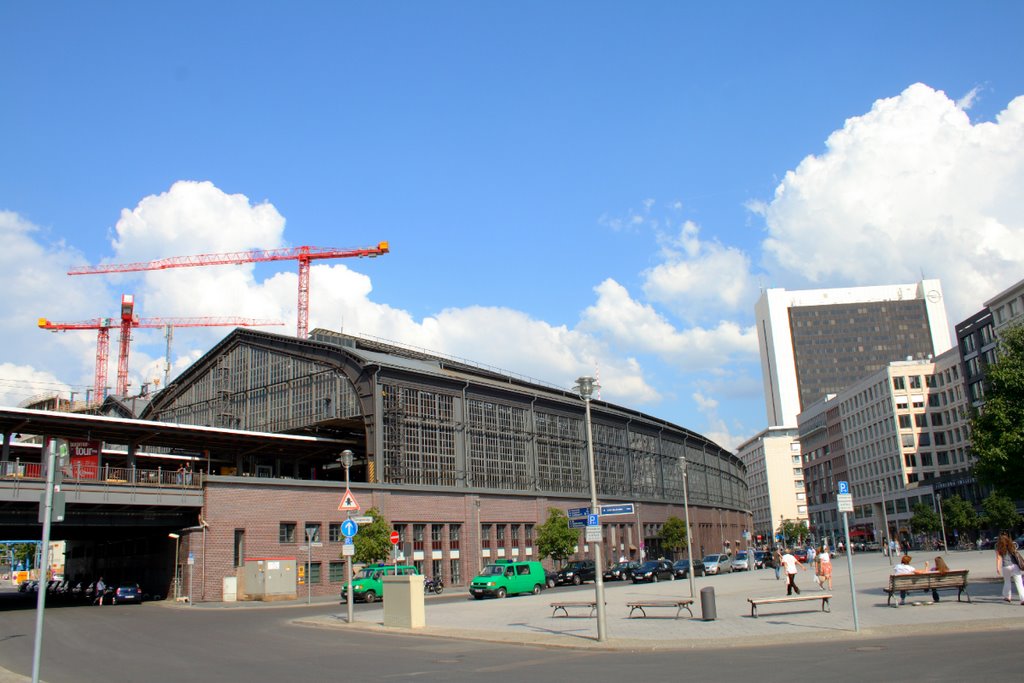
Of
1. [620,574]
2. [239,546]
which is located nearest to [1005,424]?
[620,574]

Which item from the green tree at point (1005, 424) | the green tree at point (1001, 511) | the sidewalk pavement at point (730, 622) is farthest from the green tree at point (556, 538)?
the green tree at point (1001, 511)

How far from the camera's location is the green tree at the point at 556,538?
6631 centimetres

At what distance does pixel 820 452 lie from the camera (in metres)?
151

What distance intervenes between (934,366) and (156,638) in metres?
117

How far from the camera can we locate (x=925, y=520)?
95.4 meters

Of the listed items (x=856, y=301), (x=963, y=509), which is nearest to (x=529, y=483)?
(x=963, y=509)

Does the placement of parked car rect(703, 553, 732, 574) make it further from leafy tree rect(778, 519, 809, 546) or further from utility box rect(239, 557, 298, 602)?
leafy tree rect(778, 519, 809, 546)

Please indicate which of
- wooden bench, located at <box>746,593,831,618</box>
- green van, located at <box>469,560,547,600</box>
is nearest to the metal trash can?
wooden bench, located at <box>746,593,831,618</box>

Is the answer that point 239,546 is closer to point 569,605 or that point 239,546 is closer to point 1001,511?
point 569,605

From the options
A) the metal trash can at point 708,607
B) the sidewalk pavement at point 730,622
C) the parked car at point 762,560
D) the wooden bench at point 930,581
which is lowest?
the parked car at point 762,560

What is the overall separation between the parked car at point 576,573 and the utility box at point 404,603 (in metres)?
31.9

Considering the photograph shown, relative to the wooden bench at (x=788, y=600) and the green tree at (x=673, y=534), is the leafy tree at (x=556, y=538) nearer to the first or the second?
the green tree at (x=673, y=534)

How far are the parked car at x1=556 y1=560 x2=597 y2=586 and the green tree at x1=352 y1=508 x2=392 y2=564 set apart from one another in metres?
12.8

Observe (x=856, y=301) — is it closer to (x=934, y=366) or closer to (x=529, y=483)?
(x=934, y=366)
